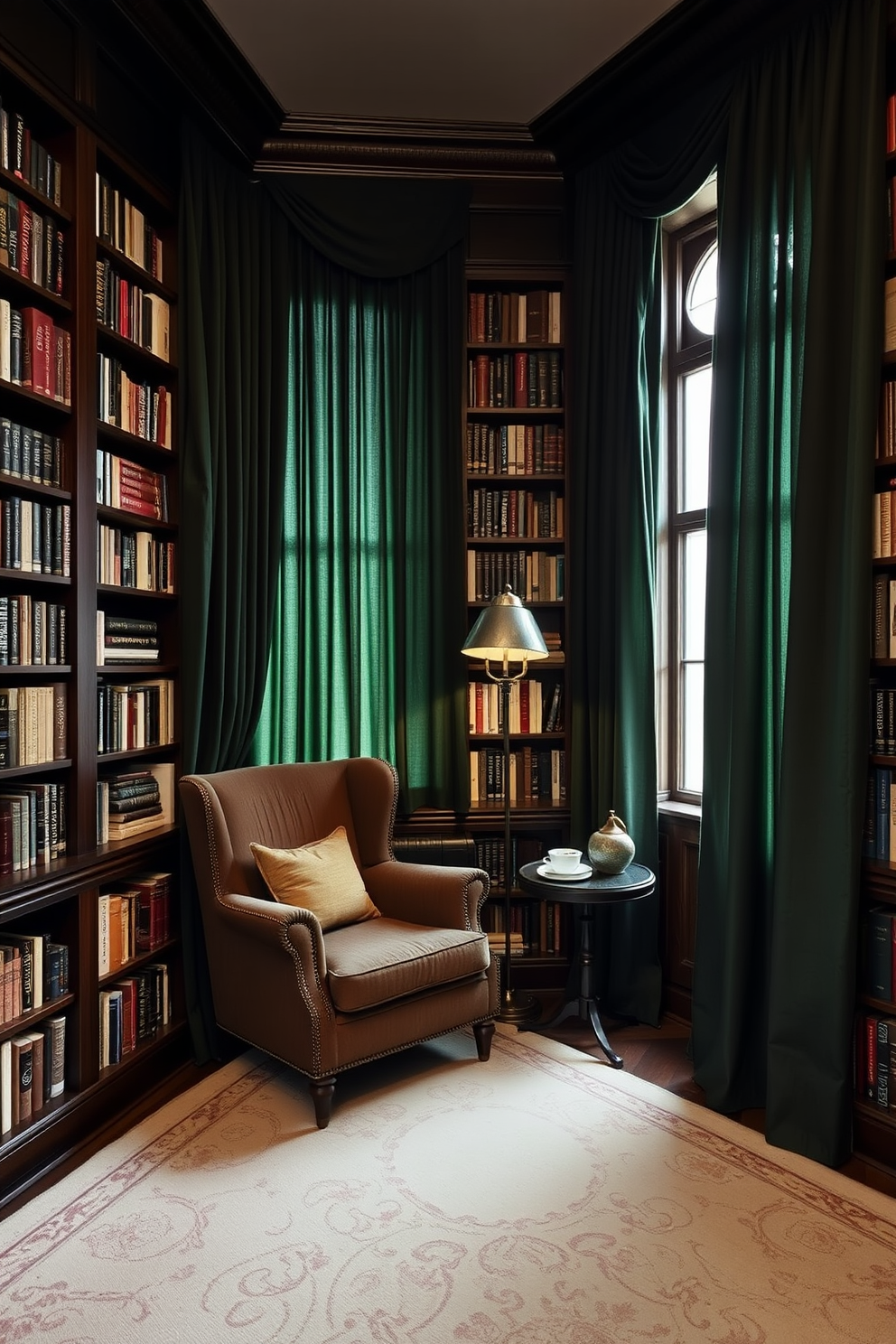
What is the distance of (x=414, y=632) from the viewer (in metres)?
3.79

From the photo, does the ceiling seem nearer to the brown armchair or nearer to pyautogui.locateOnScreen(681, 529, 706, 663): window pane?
pyautogui.locateOnScreen(681, 529, 706, 663): window pane

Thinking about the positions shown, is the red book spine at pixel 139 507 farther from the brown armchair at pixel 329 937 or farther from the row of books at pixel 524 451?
the row of books at pixel 524 451

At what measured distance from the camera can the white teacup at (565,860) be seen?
3227mm

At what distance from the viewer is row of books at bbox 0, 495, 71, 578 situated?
2.53 meters

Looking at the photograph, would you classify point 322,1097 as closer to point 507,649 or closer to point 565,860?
point 565,860

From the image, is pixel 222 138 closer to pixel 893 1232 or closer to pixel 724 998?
pixel 724 998

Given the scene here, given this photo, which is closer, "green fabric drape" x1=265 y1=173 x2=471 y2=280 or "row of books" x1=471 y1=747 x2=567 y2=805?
"green fabric drape" x1=265 y1=173 x2=471 y2=280

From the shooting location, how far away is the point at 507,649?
10.8 ft

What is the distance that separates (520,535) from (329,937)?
178cm

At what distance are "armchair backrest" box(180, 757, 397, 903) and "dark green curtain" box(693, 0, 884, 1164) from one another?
1.20 m

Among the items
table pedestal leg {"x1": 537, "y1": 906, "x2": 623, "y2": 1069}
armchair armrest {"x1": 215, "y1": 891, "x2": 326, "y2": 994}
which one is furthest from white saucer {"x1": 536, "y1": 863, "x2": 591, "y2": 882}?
armchair armrest {"x1": 215, "y1": 891, "x2": 326, "y2": 994}

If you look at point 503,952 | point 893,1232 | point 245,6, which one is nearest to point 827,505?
point 893,1232

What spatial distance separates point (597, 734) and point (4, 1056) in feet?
7.48

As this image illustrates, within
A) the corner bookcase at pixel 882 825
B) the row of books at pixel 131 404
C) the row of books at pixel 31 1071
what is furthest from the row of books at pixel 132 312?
the corner bookcase at pixel 882 825
